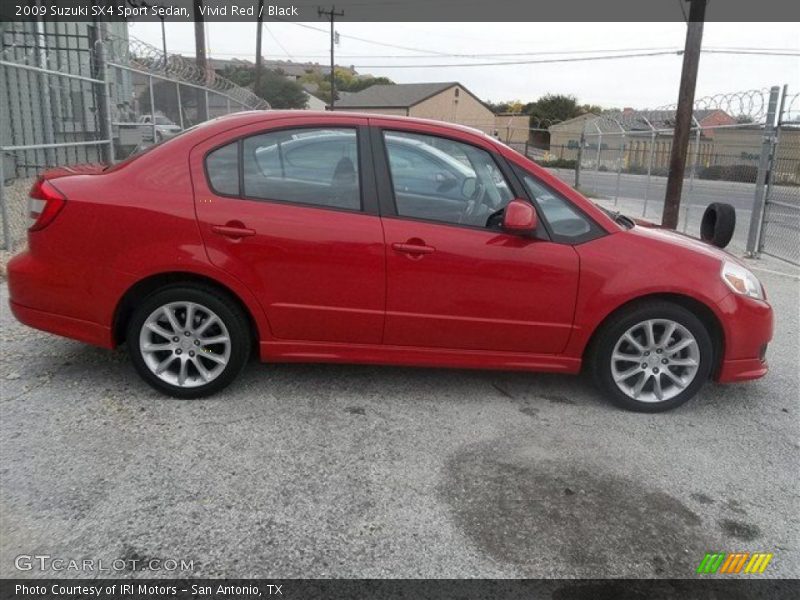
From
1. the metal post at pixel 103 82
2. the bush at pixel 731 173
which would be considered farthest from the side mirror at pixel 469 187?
the bush at pixel 731 173

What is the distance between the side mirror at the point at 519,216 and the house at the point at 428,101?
218 ft

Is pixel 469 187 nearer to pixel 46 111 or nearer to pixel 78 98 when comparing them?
pixel 46 111

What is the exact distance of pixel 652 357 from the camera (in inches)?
155

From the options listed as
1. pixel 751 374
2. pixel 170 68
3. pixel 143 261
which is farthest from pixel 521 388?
pixel 170 68

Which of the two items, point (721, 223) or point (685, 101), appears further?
point (685, 101)

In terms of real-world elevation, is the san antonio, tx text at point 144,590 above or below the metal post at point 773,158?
below

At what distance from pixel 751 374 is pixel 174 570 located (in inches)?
137

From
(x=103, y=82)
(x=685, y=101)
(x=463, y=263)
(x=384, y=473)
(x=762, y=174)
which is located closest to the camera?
(x=384, y=473)

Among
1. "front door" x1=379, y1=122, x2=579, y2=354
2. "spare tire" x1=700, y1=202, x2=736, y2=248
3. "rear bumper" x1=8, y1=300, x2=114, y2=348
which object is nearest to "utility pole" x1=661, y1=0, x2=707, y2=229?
"spare tire" x1=700, y1=202, x2=736, y2=248

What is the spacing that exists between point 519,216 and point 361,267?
36.9 inches

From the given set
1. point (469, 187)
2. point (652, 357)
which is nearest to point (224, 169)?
point (469, 187)

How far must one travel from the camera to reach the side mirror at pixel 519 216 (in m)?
3.59

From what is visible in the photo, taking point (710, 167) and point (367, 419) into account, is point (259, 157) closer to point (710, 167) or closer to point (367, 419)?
point (367, 419)

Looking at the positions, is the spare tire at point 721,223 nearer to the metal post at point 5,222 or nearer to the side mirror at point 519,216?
the side mirror at point 519,216
